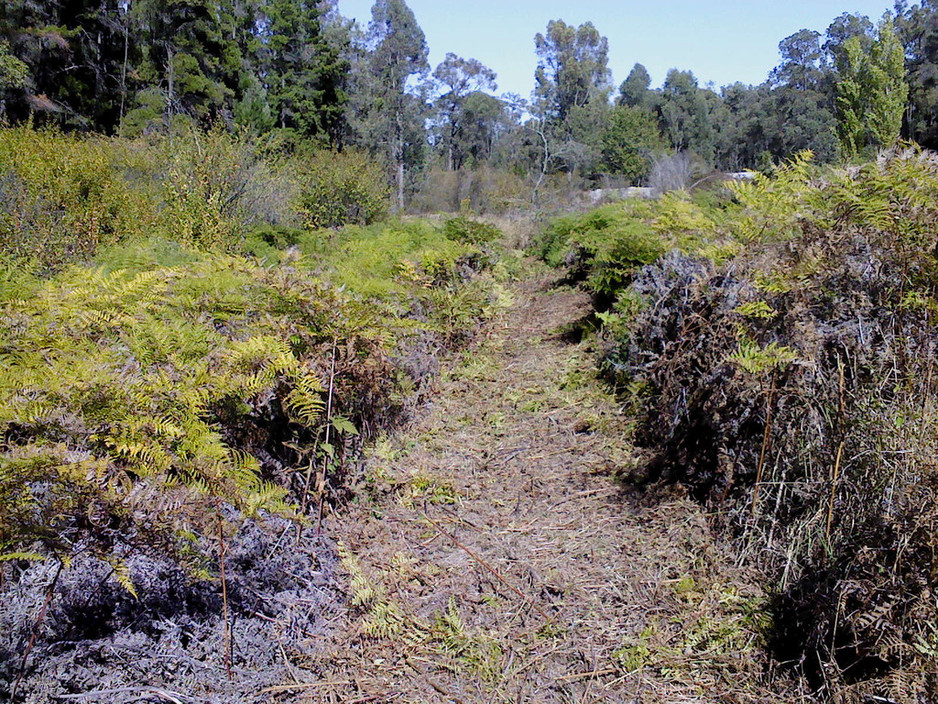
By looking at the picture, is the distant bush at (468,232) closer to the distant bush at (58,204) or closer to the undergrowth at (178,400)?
the distant bush at (58,204)

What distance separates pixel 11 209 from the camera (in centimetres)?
631

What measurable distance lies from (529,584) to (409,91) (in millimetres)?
44389

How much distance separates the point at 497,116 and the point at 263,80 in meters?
21.3

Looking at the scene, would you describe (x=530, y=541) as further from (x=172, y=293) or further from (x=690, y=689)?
(x=172, y=293)

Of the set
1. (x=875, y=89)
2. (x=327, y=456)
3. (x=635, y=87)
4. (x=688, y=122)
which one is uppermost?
(x=635, y=87)

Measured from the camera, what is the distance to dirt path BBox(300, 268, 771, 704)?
8.09 feet

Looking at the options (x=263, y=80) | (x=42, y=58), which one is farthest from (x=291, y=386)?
(x=263, y=80)

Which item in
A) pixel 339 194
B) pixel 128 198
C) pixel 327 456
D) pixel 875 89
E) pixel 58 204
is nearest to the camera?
pixel 327 456

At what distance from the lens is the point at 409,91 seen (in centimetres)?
4344

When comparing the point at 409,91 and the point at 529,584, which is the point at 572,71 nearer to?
the point at 409,91

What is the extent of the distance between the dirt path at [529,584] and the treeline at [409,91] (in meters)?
9.82

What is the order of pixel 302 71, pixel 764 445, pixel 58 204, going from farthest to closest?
pixel 302 71 → pixel 58 204 → pixel 764 445

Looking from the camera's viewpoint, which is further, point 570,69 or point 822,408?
point 570,69

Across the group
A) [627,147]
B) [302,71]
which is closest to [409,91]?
[302,71]
